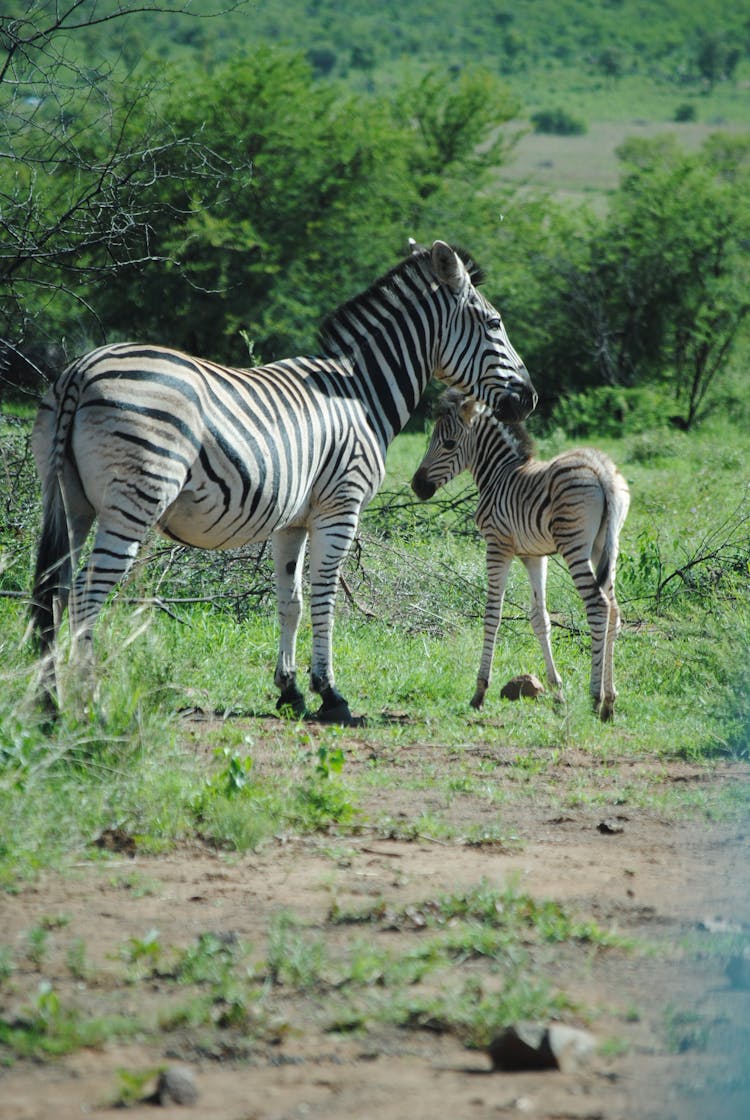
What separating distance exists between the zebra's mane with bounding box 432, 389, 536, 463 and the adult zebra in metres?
0.74

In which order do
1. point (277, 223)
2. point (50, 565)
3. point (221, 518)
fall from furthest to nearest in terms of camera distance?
point (277, 223) < point (221, 518) < point (50, 565)

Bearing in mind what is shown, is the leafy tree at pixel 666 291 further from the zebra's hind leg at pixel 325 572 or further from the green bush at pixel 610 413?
the zebra's hind leg at pixel 325 572

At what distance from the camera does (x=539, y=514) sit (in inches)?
311

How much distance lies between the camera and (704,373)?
25.6 meters

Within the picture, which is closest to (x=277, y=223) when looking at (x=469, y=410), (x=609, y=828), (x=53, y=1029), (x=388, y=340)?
(x=469, y=410)

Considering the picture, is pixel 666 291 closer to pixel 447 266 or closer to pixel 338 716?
pixel 447 266

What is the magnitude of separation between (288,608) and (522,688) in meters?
1.59

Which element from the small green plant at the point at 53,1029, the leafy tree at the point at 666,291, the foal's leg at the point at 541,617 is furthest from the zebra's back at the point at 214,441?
the leafy tree at the point at 666,291

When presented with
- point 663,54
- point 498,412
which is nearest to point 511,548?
point 498,412

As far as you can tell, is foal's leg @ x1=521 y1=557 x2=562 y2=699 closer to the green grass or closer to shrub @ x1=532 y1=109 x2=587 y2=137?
the green grass

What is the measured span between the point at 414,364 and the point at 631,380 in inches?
736

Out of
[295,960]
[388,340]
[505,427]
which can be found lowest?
[295,960]

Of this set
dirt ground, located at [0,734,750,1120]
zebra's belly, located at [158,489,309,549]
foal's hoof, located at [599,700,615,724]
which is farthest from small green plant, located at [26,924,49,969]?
foal's hoof, located at [599,700,615,724]

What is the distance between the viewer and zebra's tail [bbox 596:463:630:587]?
7633 mm
